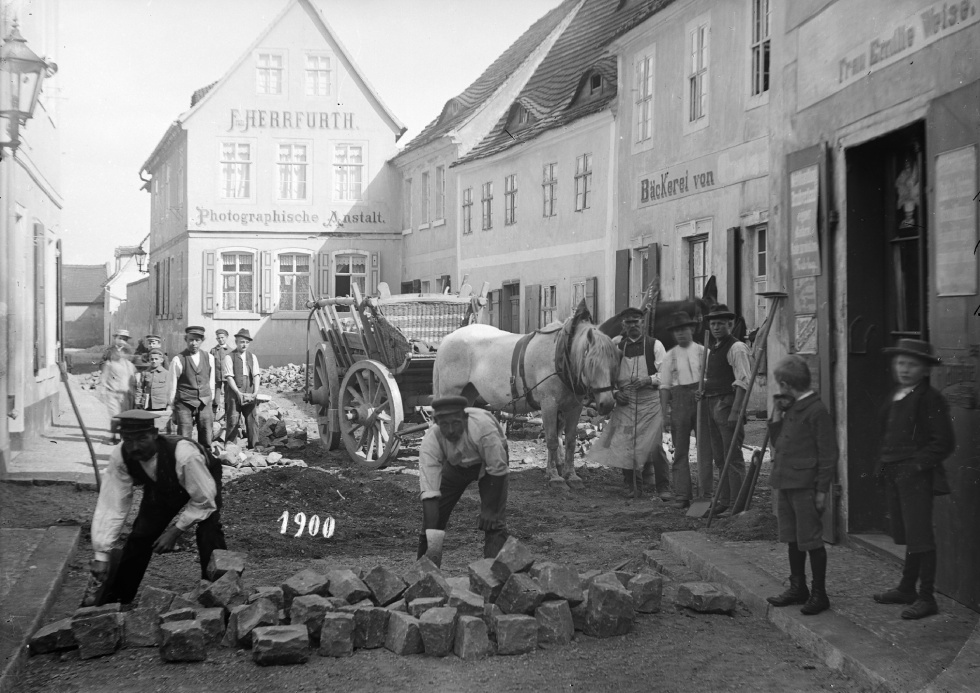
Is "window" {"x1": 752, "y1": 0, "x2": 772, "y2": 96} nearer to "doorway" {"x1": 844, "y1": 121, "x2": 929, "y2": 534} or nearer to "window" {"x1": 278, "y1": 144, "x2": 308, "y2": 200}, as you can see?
"window" {"x1": 278, "y1": 144, "x2": 308, "y2": 200}

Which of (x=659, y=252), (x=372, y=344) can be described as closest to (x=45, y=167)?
(x=372, y=344)

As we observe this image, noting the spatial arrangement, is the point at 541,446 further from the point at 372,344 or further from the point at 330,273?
the point at 330,273

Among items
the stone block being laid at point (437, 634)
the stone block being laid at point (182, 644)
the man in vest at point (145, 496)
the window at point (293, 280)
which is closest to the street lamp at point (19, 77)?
the man in vest at point (145, 496)

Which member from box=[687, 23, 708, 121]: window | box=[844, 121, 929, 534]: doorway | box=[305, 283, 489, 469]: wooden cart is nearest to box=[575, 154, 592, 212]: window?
box=[687, 23, 708, 121]: window

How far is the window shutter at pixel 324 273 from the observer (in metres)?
27.4

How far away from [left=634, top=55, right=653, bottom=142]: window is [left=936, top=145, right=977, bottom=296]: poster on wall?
472 inches

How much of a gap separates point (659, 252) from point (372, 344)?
257 inches

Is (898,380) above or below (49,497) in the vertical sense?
above

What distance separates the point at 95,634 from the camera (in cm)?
493

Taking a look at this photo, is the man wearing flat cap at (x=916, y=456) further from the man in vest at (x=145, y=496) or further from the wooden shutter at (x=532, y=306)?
the wooden shutter at (x=532, y=306)

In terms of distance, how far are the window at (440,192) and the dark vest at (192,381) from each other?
15.6m

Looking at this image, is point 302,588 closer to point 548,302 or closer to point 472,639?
point 472,639

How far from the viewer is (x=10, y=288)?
11.0 meters

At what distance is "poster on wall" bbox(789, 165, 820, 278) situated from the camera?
6.89m
